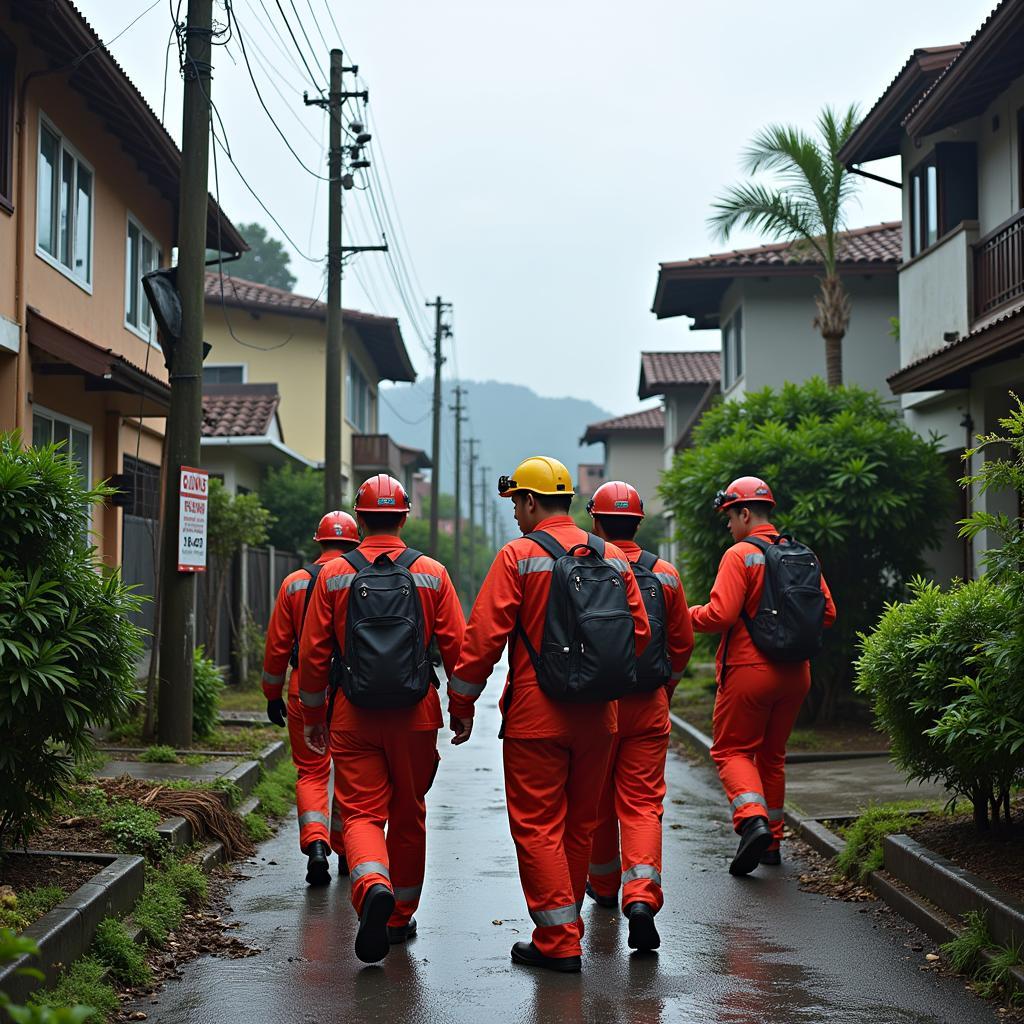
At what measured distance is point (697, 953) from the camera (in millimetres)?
6496

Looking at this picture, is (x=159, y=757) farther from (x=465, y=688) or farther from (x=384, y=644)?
(x=465, y=688)

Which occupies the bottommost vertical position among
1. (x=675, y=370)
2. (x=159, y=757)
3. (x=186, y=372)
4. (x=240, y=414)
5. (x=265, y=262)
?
(x=159, y=757)

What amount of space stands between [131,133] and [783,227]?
33.2 ft

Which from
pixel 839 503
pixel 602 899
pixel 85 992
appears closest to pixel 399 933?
pixel 602 899

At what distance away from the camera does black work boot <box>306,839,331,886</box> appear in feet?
26.3

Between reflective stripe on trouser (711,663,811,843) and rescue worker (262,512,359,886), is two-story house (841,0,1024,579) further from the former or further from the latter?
rescue worker (262,512,359,886)

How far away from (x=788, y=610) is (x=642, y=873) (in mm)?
2387

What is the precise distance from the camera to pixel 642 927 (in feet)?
21.0

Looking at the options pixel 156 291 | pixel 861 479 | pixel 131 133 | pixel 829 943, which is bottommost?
pixel 829 943

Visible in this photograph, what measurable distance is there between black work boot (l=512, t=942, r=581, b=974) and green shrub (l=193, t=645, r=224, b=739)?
7205mm

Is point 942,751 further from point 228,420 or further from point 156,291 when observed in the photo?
point 228,420

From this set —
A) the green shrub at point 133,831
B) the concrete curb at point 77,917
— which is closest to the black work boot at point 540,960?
the concrete curb at point 77,917

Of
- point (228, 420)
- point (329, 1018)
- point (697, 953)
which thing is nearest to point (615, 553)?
point (697, 953)

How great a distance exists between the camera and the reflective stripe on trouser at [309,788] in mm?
8234
